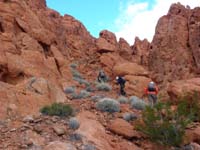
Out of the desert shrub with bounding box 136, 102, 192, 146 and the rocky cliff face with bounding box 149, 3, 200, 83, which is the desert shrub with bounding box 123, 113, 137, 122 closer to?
the desert shrub with bounding box 136, 102, 192, 146

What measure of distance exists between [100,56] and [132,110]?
595 inches

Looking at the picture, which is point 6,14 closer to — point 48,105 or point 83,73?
point 48,105

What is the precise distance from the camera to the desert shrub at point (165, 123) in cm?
1484

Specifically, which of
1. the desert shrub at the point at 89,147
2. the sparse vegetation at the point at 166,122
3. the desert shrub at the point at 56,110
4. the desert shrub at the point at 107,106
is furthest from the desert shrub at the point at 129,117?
the desert shrub at the point at 89,147

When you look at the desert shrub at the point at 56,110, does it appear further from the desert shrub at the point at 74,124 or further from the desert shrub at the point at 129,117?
the desert shrub at the point at 129,117

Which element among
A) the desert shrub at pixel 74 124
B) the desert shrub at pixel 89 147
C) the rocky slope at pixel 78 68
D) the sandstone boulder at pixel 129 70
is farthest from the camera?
the sandstone boulder at pixel 129 70

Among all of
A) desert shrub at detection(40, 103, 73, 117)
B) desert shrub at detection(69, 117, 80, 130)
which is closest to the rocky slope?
desert shrub at detection(69, 117, 80, 130)

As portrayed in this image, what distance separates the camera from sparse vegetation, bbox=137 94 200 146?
48.7ft

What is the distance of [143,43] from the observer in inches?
1364

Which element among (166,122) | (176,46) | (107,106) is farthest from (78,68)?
(166,122)

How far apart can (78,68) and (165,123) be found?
17.2m

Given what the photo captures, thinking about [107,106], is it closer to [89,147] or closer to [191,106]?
[191,106]

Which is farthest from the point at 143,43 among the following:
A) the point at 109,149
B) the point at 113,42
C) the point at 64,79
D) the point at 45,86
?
→ the point at 109,149

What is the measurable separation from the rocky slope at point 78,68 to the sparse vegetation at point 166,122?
504 mm
